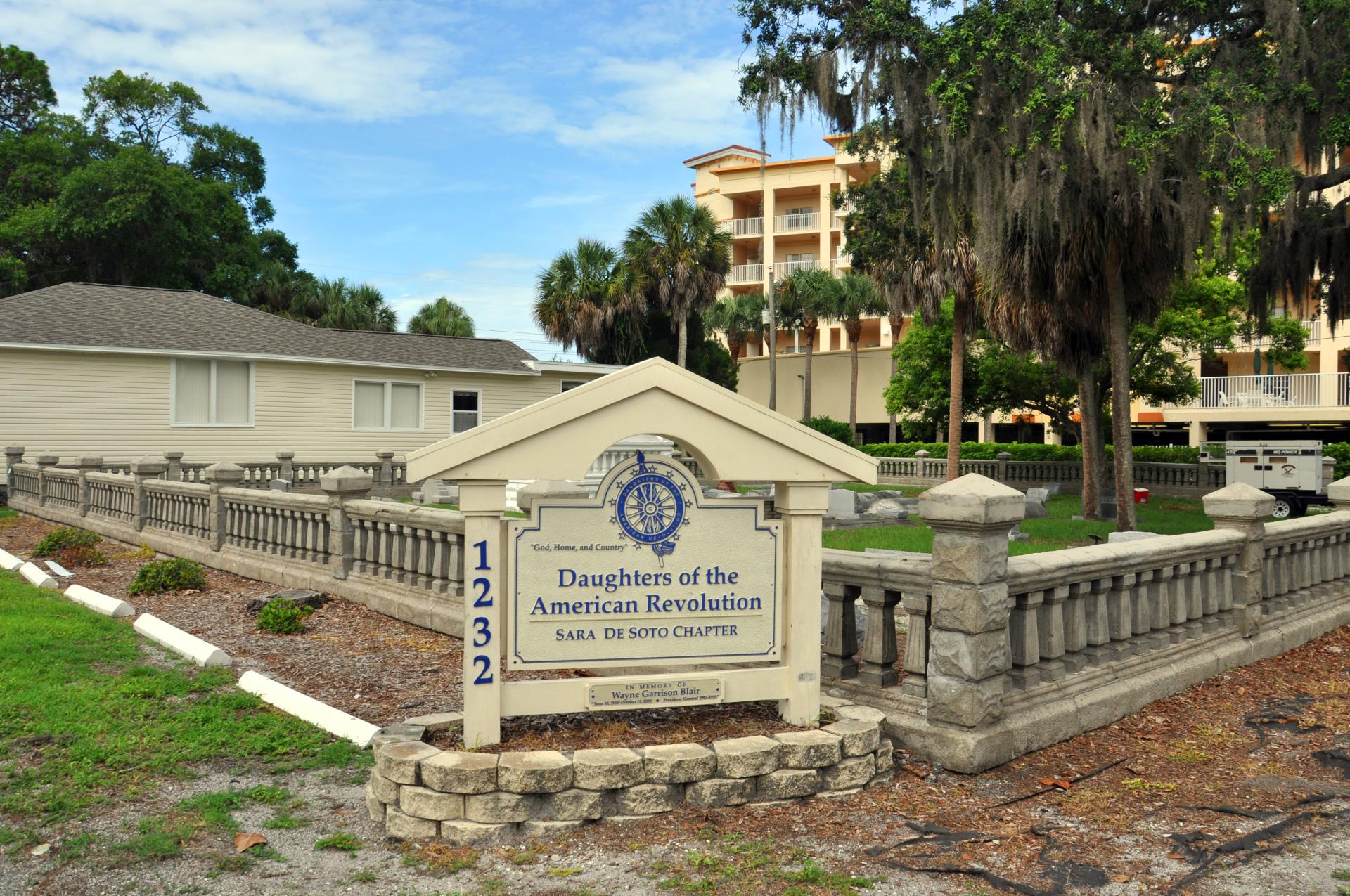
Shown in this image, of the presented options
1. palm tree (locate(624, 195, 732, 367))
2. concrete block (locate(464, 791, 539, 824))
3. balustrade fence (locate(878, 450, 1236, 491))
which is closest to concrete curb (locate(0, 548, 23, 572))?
concrete block (locate(464, 791, 539, 824))

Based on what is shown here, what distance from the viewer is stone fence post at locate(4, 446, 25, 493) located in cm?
2117

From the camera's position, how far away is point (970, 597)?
5.00m

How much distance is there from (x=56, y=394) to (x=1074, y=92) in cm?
2206

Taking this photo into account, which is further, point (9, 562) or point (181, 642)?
point (9, 562)

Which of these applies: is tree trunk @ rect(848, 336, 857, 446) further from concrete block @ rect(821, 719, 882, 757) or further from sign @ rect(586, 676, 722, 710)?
sign @ rect(586, 676, 722, 710)

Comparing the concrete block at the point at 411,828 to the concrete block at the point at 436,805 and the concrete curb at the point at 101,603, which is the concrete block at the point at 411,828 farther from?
the concrete curb at the point at 101,603

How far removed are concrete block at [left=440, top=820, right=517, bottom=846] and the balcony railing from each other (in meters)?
54.5

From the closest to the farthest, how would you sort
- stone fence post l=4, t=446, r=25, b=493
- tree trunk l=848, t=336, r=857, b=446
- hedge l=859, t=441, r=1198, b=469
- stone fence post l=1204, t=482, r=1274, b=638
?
stone fence post l=1204, t=482, r=1274, b=638, stone fence post l=4, t=446, r=25, b=493, hedge l=859, t=441, r=1198, b=469, tree trunk l=848, t=336, r=857, b=446

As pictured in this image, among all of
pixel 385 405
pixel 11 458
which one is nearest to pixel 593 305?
pixel 385 405

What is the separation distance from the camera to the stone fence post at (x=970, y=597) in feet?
16.3

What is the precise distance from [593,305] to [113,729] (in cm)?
3770

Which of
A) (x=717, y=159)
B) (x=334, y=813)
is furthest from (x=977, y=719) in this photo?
(x=717, y=159)

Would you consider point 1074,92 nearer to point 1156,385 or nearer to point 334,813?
point 334,813

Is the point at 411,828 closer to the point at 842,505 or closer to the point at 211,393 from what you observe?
the point at 842,505
